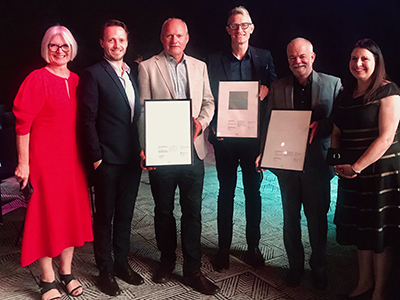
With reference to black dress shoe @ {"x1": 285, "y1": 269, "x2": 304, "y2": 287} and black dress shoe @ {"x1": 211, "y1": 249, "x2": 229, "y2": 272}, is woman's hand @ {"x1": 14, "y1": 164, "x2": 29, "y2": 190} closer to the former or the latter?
black dress shoe @ {"x1": 211, "y1": 249, "x2": 229, "y2": 272}

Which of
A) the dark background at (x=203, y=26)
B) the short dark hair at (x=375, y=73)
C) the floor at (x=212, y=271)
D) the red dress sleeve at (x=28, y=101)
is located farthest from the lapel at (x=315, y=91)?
the dark background at (x=203, y=26)

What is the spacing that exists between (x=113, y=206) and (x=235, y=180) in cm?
91

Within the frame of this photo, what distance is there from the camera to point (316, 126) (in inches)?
89.4

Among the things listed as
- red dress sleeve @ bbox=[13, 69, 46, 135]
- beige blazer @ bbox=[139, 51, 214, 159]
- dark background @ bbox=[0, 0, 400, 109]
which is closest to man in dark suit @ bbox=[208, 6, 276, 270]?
beige blazer @ bbox=[139, 51, 214, 159]

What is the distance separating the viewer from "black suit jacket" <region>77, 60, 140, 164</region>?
2.21 m

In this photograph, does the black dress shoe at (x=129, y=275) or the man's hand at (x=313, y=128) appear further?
the black dress shoe at (x=129, y=275)

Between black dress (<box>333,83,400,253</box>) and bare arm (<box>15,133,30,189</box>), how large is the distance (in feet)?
6.10

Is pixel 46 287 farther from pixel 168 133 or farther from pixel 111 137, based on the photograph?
pixel 168 133

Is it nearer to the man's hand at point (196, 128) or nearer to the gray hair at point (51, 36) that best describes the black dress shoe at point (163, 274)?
the man's hand at point (196, 128)

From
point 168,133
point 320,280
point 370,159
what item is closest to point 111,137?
point 168,133

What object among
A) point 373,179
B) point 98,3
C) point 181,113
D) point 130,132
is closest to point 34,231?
point 130,132

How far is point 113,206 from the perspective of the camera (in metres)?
2.48

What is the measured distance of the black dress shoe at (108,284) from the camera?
2.45 metres

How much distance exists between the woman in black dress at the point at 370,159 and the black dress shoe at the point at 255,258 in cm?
75
